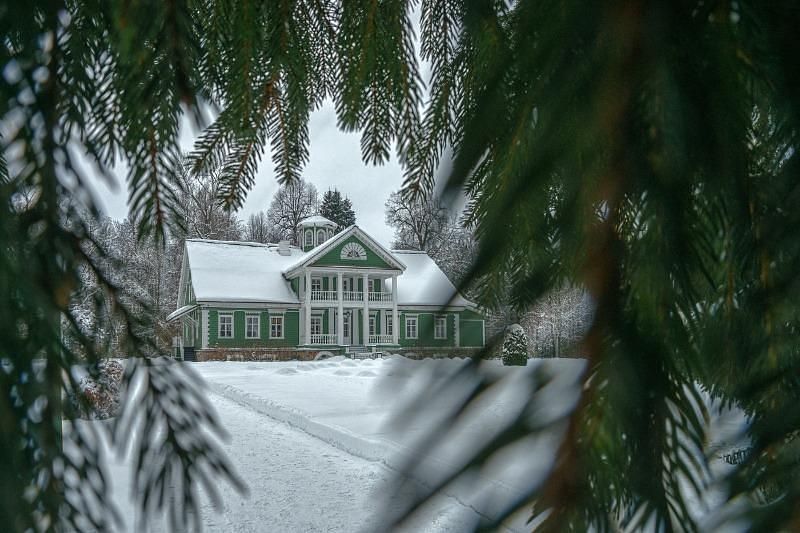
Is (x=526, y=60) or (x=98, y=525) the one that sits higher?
(x=526, y=60)

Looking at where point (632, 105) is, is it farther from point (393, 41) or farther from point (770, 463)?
point (393, 41)

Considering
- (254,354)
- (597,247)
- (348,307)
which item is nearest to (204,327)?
(254,354)

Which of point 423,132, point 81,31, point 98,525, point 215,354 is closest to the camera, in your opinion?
point 98,525

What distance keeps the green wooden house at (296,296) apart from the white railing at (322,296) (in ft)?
0.13

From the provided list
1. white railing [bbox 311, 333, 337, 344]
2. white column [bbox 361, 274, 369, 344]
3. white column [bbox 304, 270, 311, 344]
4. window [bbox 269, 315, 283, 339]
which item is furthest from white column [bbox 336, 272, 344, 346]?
window [bbox 269, 315, 283, 339]

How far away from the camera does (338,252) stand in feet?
70.8

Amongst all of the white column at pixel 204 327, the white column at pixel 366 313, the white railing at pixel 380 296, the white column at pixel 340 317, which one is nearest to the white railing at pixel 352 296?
the white railing at pixel 380 296

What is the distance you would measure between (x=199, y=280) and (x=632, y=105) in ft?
69.0

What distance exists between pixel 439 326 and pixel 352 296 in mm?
22507

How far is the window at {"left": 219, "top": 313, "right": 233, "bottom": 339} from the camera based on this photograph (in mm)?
19953

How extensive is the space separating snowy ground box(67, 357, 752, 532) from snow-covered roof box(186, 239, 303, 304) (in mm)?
5940

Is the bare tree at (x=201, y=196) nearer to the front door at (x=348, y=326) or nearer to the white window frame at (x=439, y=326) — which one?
the white window frame at (x=439, y=326)

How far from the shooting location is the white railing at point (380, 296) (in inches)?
891

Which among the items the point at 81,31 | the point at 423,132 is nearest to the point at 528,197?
the point at 81,31
